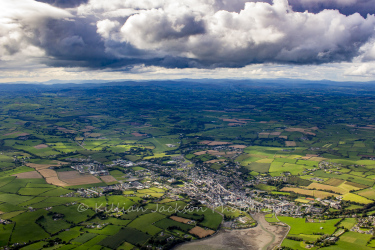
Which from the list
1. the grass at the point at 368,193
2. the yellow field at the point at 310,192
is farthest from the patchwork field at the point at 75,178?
the grass at the point at 368,193

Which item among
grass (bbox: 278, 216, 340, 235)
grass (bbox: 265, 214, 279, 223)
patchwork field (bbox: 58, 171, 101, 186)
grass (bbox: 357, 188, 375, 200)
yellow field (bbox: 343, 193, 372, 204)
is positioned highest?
grass (bbox: 357, 188, 375, 200)

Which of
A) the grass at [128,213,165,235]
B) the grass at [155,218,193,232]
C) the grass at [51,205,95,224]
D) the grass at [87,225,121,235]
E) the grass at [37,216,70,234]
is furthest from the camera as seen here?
the grass at [51,205,95,224]

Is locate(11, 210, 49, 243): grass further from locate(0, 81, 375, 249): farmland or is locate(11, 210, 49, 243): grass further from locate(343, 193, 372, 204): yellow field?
locate(343, 193, 372, 204): yellow field

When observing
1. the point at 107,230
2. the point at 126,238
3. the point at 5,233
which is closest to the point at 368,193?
the point at 126,238

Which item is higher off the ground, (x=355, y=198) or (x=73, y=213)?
(x=355, y=198)

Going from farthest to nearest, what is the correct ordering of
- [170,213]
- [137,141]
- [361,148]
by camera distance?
[137,141] → [361,148] → [170,213]

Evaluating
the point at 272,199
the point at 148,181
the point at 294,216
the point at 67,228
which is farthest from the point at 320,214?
the point at 67,228

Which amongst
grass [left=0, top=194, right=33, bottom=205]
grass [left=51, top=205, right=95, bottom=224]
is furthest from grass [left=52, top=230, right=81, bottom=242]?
grass [left=0, top=194, right=33, bottom=205]

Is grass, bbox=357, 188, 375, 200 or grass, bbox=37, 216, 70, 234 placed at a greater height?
grass, bbox=357, 188, 375, 200

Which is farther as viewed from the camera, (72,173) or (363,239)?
(72,173)

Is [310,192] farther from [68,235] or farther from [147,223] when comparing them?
[68,235]

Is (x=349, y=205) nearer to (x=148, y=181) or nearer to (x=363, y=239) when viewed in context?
(x=363, y=239)
